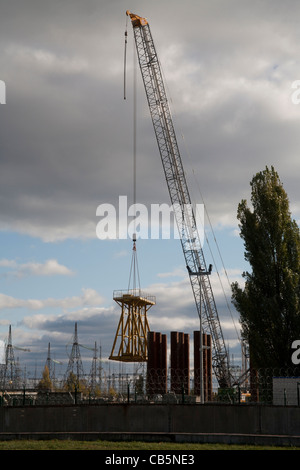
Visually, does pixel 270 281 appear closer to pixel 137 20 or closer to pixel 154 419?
pixel 154 419

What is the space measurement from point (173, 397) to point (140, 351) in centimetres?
3026

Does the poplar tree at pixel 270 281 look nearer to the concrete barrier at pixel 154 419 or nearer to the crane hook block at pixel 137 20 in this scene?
the concrete barrier at pixel 154 419

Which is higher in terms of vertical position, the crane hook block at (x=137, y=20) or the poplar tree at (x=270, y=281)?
the crane hook block at (x=137, y=20)

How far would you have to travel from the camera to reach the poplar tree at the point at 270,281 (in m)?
39.3

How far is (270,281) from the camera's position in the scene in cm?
4091

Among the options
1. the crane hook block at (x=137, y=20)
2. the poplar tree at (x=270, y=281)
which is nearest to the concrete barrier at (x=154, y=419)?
the poplar tree at (x=270, y=281)

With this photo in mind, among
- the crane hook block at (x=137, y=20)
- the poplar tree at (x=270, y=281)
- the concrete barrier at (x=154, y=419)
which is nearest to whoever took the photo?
the concrete barrier at (x=154, y=419)

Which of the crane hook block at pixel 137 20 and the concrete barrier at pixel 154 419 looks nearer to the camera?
the concrete barrier at pixel 154 419

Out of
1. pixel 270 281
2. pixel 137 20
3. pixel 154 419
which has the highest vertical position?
pixel 137 20

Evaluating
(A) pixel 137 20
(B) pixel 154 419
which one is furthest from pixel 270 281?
(A) pixel 137 20
